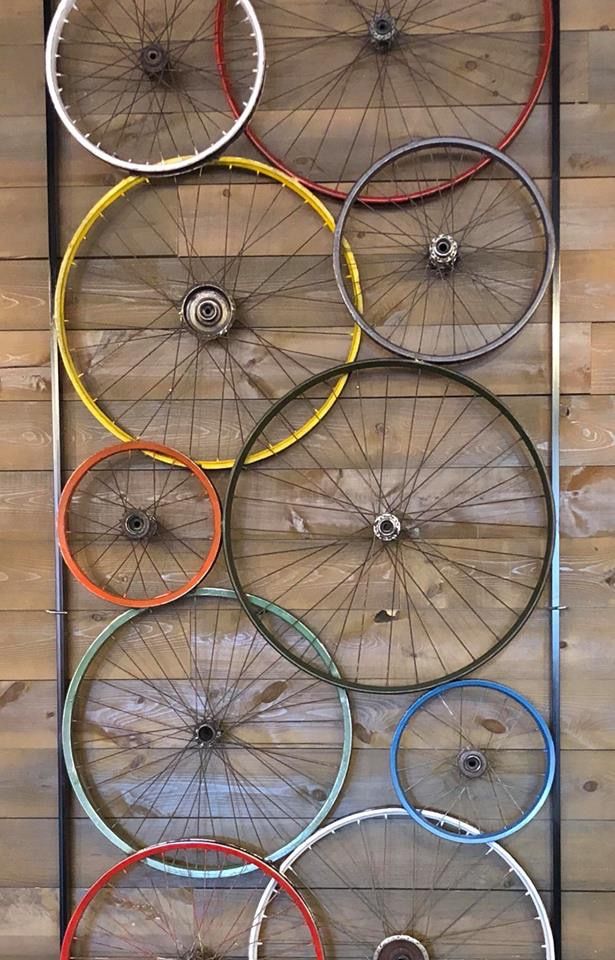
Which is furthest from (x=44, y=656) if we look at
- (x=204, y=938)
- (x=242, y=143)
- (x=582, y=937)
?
(x=582, y=937)

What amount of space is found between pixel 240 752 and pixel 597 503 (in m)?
0.96

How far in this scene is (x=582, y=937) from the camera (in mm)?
1627

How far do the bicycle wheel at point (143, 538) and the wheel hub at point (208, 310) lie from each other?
311mm

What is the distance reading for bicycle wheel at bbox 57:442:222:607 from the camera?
1655mm

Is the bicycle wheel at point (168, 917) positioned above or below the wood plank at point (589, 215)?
below

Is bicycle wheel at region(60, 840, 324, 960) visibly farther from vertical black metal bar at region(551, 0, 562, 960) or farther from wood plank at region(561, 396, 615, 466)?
wood plank at region(561, 396, 615, 466)

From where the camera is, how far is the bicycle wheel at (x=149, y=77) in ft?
5.32

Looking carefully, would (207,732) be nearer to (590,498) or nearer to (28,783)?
(28,783)

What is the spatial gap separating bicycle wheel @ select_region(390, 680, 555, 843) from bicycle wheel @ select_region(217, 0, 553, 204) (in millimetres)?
1126

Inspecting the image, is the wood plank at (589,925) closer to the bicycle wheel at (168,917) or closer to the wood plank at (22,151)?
the bicycle wheel at (168,917)

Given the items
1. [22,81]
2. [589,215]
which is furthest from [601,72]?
[22,81]

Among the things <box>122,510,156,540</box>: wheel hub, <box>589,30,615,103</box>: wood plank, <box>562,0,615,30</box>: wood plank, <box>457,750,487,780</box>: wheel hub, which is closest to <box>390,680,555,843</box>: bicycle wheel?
<box>457,750,487,780</box>: wheel hub

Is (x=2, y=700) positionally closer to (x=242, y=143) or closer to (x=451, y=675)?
(x=451, y=675)

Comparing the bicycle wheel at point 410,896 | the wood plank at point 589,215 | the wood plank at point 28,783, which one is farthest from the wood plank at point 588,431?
the wood plank at point 28,783
